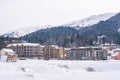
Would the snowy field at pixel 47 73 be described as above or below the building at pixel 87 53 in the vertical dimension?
below

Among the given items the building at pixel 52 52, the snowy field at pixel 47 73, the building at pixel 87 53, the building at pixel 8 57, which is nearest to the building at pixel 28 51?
the building at pixel 52 52

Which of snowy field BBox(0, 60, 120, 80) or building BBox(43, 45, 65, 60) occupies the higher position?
building BBox(43, 45, 65, 60)

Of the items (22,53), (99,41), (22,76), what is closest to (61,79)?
(22,76)

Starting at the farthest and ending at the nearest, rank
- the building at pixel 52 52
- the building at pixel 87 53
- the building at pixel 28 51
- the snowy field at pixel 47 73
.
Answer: the building at pixel 87 53
the building at pixel 52 52
the building at pixel 28 51
the snowy field at pixel 47 73

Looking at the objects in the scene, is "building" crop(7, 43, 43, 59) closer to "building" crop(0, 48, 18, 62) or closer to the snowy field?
"building" crop(0, 48, 18, 62)

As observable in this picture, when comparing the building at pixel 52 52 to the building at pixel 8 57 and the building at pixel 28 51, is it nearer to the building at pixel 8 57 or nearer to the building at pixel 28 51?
the building at pixel 28 51

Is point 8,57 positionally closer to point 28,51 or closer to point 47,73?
point 28,51

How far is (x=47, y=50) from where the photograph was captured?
90812 millimetres

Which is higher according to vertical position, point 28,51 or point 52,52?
point 28,51

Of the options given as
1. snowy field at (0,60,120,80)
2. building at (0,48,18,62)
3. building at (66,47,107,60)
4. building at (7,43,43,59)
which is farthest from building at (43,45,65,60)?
snowy field at (0,60,120,80)

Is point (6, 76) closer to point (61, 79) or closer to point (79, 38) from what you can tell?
point (61, 79)

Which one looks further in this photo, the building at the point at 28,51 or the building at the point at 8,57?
the building at the point at 28,51

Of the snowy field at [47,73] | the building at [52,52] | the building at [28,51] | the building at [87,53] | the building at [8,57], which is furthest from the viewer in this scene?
the building at [87,53]

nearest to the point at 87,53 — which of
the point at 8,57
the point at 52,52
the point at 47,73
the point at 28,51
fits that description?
the point at 52,52
